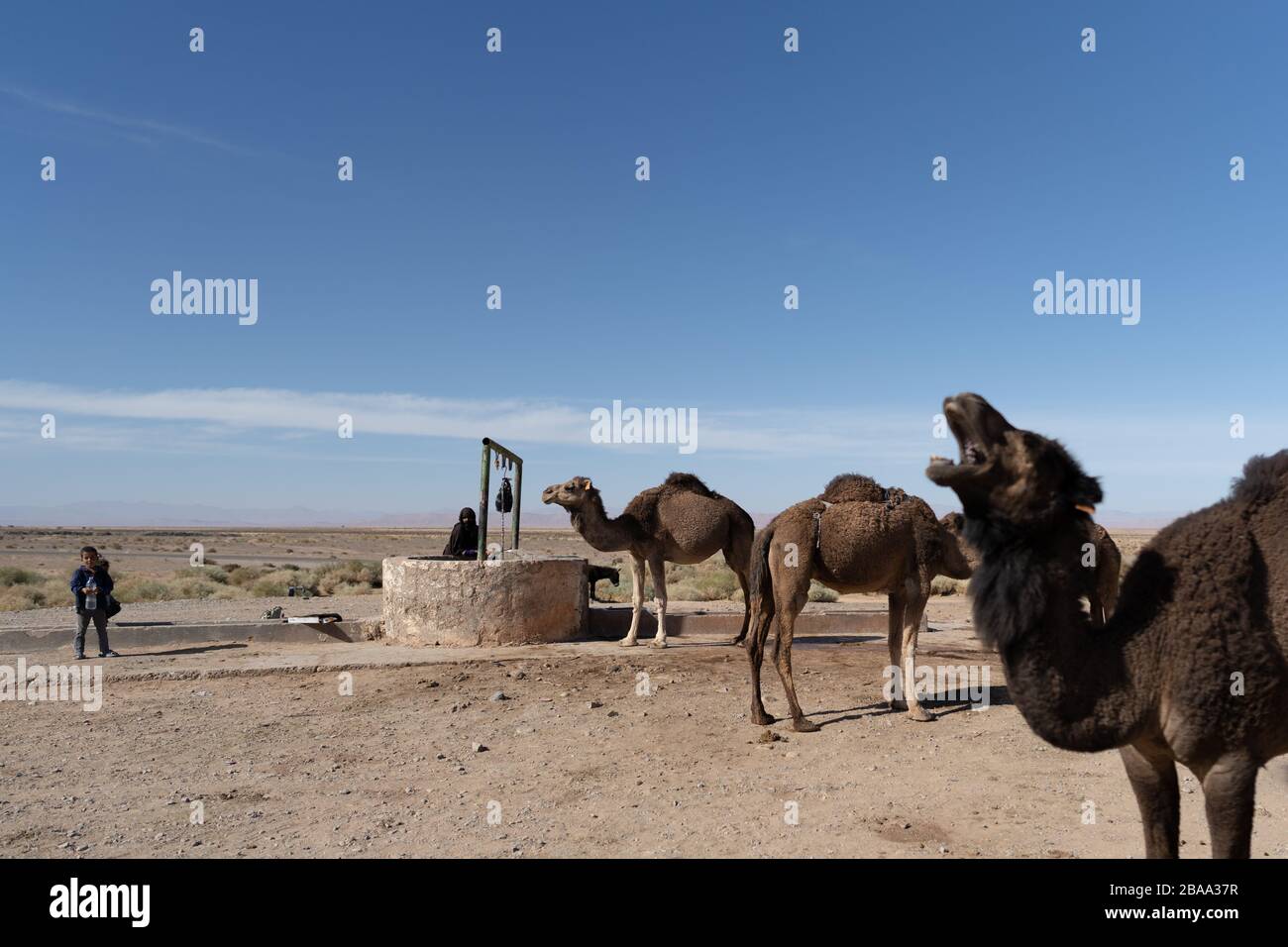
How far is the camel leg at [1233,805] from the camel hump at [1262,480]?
115cm

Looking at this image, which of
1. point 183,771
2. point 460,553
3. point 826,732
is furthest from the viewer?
point 460,553

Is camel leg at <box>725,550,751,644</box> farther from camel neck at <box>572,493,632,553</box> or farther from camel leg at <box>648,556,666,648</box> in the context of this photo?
camel neck at <box>572,493,632,553</box>

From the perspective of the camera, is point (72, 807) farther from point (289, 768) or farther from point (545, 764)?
point (545, 764)

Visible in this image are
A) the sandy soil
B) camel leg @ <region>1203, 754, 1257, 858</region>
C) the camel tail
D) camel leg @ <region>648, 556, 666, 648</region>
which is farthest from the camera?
camel leg @ <region>648, 556, 666, 648</region>

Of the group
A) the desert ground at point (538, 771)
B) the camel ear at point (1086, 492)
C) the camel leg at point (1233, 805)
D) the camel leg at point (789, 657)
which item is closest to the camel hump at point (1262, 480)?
the camel ear at point (1086, 492)

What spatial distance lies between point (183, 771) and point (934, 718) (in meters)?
6.59

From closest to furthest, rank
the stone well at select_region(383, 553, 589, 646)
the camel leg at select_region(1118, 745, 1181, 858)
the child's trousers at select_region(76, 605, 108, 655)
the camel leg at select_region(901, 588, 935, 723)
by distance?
the camel leg at select_region(1118, 745, 1181, 858), the camel leg at select_region(901, 588, 935, 723), the child's trousers at select_region(76, 605, 108, 655), the stone well at select_region(383, 553, 589, 646)

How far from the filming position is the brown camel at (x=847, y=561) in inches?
330

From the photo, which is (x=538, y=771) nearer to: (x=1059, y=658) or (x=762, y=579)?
(x=762, y=579)

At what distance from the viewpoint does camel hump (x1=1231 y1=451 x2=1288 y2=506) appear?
392 cm

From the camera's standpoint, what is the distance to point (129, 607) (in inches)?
778

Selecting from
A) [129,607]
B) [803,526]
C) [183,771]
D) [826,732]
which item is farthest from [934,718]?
[129,607]

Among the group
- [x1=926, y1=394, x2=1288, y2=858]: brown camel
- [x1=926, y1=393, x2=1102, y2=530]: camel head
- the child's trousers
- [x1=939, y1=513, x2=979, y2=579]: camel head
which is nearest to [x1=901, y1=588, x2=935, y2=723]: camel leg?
[x1=939, y1=513, x2=979, y2=579]: camel head

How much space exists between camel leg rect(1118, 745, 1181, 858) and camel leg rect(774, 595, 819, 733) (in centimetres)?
420
